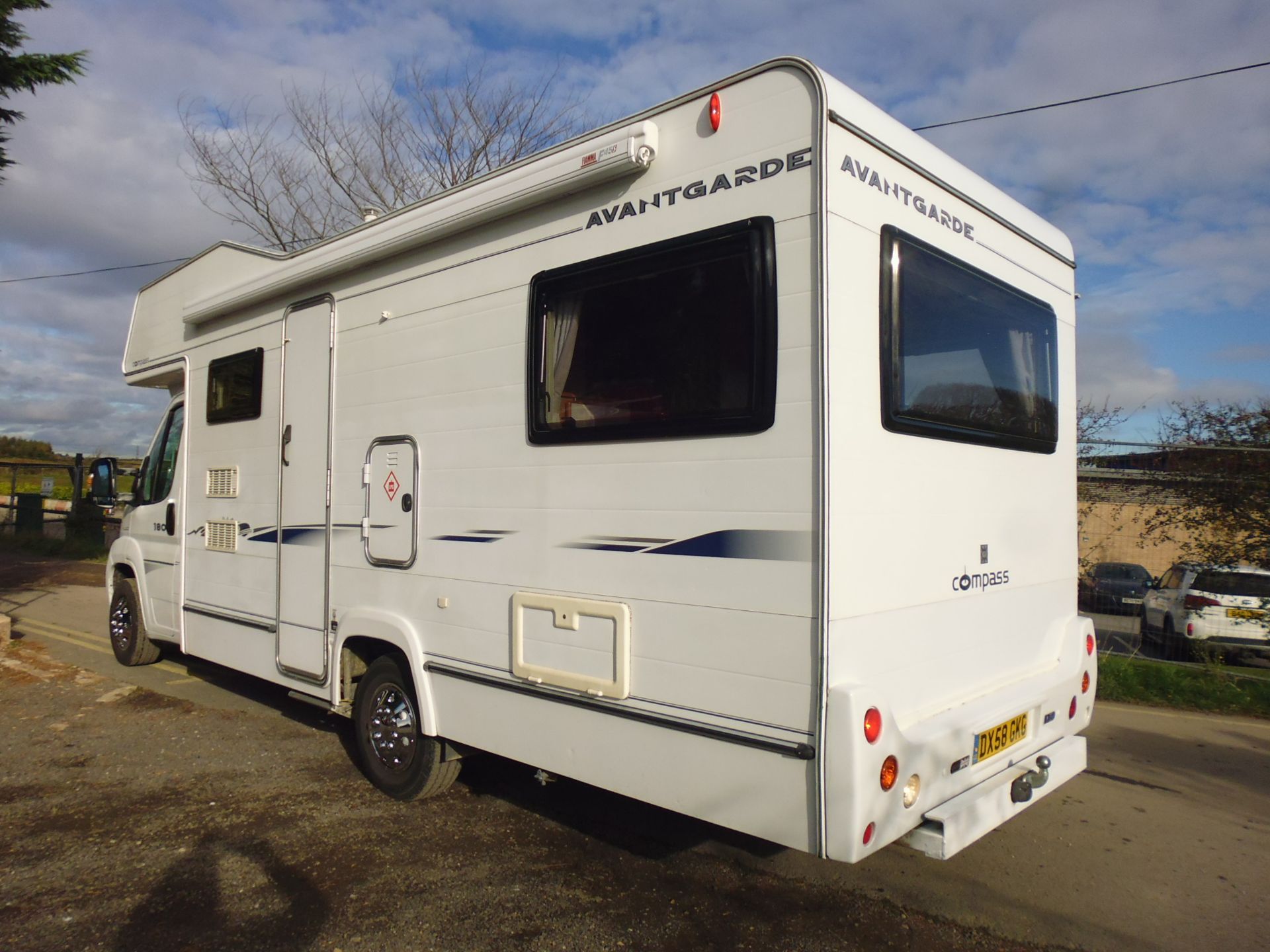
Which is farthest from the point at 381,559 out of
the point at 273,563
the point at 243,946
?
the point at 243,946

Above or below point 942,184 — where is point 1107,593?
below

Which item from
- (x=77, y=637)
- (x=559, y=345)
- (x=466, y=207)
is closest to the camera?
(x=559, y=345)

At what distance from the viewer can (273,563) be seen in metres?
5.50

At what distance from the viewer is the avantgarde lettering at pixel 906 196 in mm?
3148

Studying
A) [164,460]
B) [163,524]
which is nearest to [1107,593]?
[163,524]

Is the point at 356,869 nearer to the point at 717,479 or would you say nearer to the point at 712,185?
the point at 717,479

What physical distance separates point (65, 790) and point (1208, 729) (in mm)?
7325

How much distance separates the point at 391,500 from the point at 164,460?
11.0 ft

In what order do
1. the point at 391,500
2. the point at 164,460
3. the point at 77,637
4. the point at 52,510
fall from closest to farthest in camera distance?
the point at 391,500 → the point at 164,460 → the point at 77,637 → the point at 52,510

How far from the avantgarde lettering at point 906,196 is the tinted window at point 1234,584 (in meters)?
5.29

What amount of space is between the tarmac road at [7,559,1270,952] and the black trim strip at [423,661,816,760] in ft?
2.62

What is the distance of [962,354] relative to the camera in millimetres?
3787

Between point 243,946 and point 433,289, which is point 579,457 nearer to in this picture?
point 433,289

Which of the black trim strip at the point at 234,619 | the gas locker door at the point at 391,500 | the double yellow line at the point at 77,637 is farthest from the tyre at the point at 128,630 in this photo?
the gas locker door at the point at 391,500
